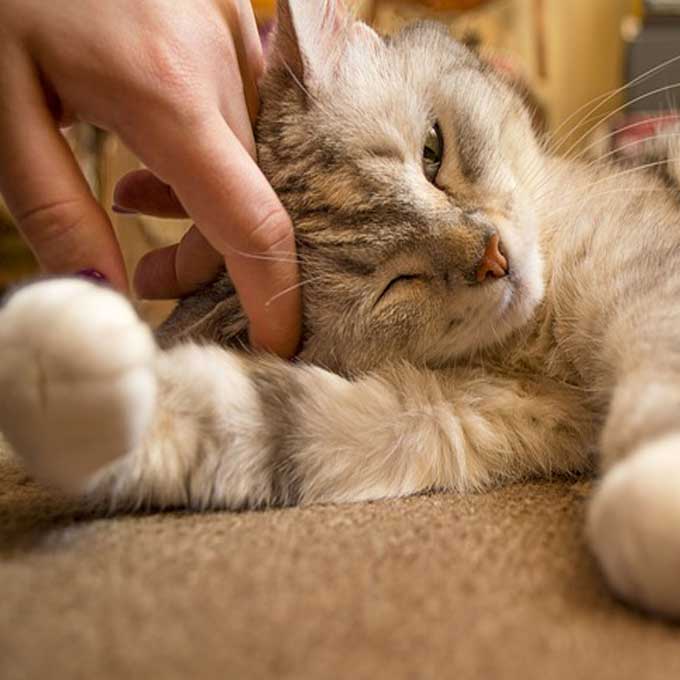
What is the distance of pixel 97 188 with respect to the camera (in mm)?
2500

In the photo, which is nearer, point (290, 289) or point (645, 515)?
point (645, 515)

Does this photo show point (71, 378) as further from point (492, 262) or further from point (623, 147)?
point (623, 147)

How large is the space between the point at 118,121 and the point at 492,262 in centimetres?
44

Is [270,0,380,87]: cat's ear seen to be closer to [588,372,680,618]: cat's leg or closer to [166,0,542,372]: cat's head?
[166,0,542,372]: cat's head

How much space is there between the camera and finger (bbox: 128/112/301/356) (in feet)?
2.78

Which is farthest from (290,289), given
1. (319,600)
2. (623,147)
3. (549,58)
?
(549,58)

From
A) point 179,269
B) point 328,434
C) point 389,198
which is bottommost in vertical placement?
point 328,434

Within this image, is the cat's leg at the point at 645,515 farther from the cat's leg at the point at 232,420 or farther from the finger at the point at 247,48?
the finger at the point at 247,48

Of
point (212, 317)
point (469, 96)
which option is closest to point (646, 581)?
point (212, 317)

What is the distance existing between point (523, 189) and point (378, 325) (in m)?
0.28

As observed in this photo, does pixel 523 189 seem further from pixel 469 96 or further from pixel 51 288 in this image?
pixel 51 288

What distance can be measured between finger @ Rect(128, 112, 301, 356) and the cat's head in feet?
0.27

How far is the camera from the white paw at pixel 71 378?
0.64 meters

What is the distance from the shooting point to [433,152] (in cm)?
106
